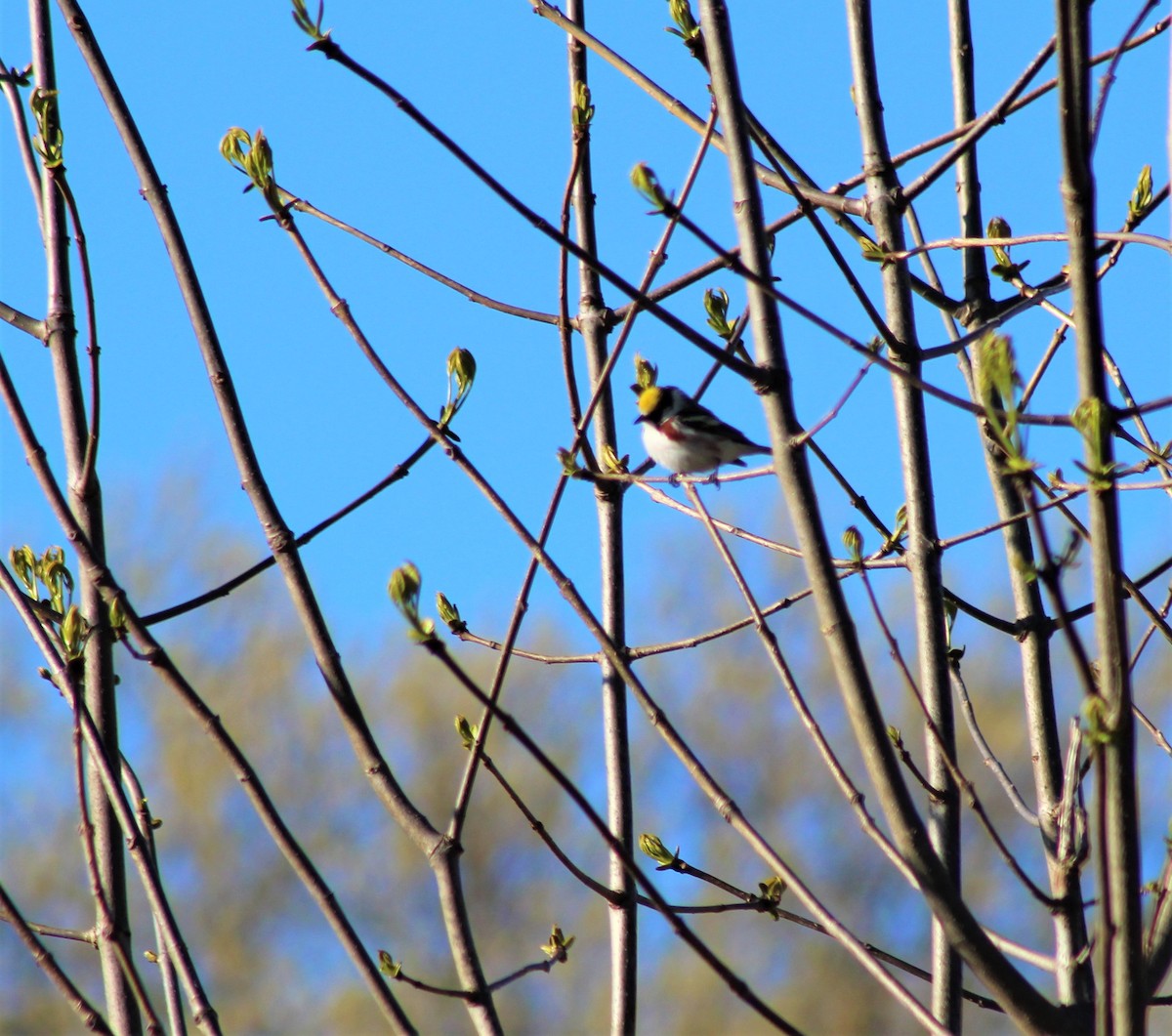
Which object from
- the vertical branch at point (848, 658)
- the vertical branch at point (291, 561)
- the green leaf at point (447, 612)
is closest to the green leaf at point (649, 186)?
the vertical branch at point (848, 658)

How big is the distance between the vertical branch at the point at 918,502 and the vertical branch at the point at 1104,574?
798 mm

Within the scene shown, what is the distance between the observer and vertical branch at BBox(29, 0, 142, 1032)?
2.31 meters

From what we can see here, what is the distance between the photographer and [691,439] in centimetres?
567

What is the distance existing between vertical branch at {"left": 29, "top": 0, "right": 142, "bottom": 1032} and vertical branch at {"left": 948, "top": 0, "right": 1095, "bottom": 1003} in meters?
1.66

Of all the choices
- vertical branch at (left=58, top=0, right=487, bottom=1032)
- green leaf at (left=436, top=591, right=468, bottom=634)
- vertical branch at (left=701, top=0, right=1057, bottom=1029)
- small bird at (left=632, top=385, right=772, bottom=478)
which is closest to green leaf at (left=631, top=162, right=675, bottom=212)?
vertical branch at (left=701, top=0, right=1057, bottom=1029)

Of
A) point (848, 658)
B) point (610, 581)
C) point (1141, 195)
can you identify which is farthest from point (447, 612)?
point (1141, 195)

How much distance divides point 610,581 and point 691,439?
2.66 meters

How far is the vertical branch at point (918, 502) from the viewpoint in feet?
8.86

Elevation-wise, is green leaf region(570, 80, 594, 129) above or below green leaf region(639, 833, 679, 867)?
above

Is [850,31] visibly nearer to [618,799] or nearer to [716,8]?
[716,8]

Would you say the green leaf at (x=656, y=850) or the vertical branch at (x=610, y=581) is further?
the green leaf at (x=656, y=850)

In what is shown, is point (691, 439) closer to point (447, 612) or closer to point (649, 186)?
point (447, 612)

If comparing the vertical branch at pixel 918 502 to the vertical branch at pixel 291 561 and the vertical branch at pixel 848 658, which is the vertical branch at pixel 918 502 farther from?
the vertical branch at pixel 291 561

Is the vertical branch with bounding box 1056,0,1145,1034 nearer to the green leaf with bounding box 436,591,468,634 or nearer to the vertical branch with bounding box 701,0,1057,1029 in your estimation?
the vertical branch with bounding box 701,0,1057,1029
